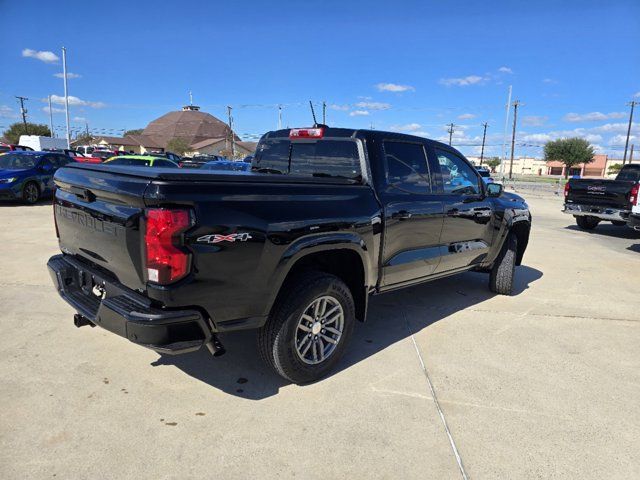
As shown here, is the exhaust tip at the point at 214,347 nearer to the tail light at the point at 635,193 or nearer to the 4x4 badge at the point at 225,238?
the 4x4 badge at the point at 225,238

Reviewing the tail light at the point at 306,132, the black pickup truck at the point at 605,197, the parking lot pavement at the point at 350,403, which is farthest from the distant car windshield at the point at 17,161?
the black pickup truck at the point at 605,197

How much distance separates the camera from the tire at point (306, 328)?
3145mm

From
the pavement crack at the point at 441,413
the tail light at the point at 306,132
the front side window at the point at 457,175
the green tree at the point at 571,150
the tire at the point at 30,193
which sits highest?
the green tree at the point at 571,150

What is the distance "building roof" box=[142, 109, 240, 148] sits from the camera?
128 m

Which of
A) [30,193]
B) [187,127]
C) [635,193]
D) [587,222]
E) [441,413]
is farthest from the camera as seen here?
[187,127]

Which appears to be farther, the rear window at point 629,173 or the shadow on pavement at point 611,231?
the rear window at point 629,173

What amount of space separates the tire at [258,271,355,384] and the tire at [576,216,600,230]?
12.0 meters

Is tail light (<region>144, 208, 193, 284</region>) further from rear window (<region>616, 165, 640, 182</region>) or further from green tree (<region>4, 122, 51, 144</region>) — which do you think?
green tree (<region>4, 122, 51, 144</region>)

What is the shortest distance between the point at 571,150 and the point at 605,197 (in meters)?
70.6

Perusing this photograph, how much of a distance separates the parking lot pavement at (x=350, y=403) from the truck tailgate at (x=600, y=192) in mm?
7147

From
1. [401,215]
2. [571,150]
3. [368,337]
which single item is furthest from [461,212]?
[571,150]

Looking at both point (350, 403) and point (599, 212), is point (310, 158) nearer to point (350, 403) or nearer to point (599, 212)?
point (350, 403)

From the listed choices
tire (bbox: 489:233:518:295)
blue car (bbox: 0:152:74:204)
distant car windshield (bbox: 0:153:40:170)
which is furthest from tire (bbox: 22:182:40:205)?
tire (bbox: 489:233:518:295)

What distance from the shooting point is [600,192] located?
38.0ft
